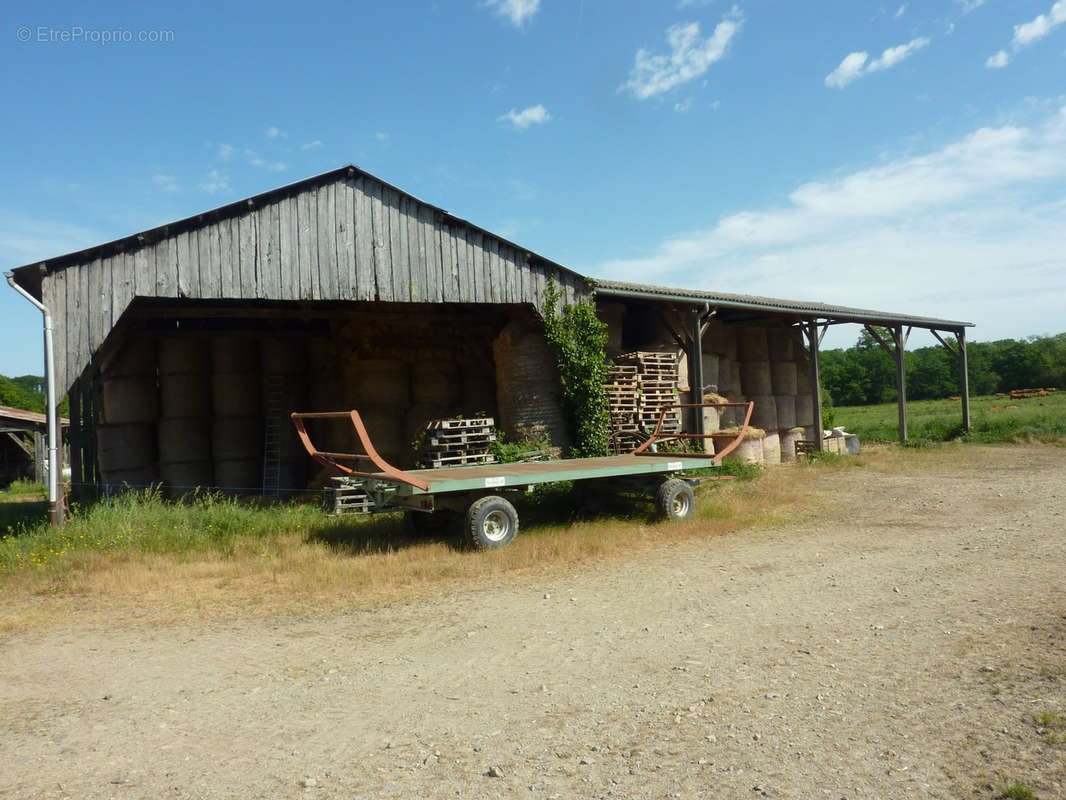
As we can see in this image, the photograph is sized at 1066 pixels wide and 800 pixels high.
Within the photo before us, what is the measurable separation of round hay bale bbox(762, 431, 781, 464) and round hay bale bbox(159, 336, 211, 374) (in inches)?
531

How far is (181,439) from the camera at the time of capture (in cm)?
1516

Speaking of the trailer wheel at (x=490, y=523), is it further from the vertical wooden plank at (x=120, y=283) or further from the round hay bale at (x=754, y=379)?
the round hay bale at (x=754, y=379)

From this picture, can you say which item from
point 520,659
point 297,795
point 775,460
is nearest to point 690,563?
point 520,659

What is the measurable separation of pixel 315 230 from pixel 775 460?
1295 centimetres

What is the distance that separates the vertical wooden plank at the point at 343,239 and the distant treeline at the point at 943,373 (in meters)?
60.7

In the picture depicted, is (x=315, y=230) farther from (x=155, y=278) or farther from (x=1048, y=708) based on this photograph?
(x=1048, y=708)

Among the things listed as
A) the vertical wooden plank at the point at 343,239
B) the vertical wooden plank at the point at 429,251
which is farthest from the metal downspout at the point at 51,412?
the vertical wooden plank at the point at 429,251

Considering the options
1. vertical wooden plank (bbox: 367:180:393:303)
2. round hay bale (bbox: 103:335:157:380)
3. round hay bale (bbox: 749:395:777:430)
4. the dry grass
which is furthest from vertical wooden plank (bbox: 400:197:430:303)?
round hay bale (bbox: 749:395:777:430)

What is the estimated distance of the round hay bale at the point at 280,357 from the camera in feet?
52.7

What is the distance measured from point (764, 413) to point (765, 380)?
0.92m

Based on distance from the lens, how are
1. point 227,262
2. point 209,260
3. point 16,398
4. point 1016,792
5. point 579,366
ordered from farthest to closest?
point 16,398 < point 579,366 < point 227,262 < point 209,260 < point 1016,792

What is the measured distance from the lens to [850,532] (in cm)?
949

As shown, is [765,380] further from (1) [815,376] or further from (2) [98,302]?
(2) [98,302]

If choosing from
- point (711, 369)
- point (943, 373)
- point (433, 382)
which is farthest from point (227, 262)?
point (943, 373)
